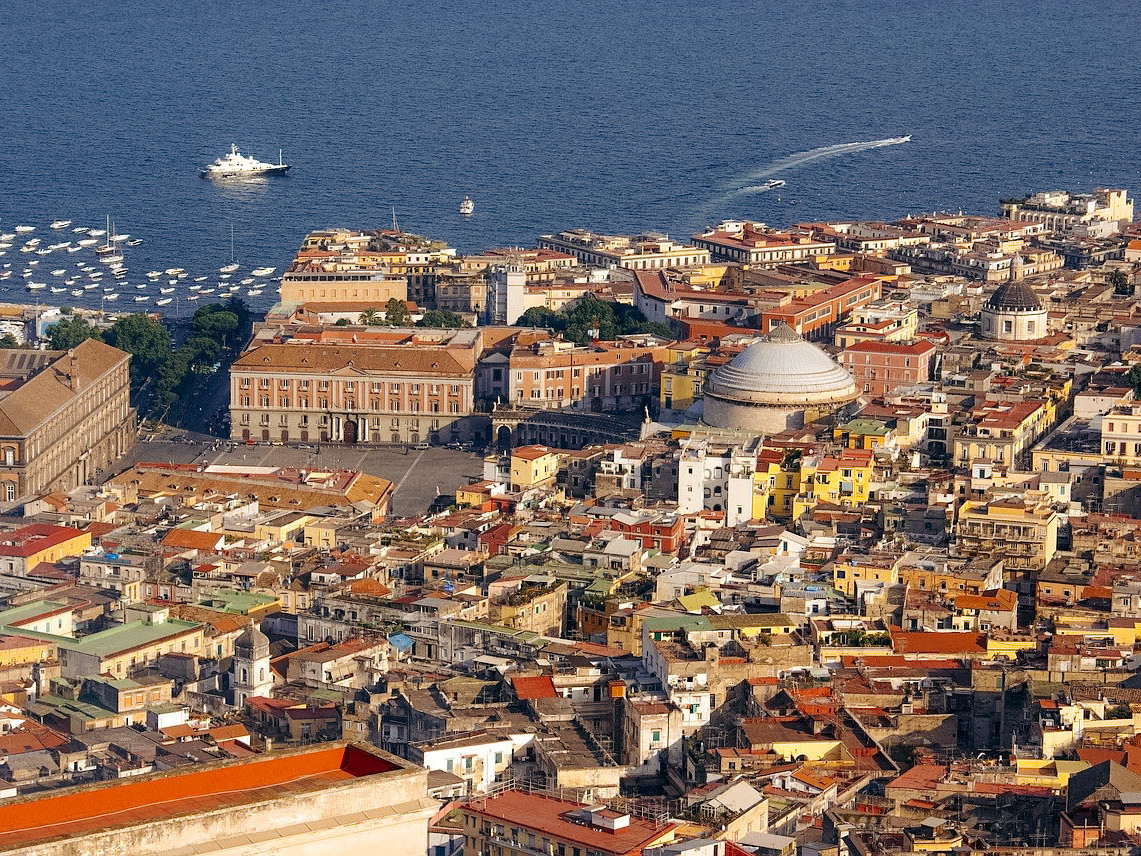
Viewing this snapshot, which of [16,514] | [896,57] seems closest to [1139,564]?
[16,514]

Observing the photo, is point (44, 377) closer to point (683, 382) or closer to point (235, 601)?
point (683, 382)

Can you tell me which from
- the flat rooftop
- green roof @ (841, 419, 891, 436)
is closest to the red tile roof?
green roof @ (841, 419, 891, 436)

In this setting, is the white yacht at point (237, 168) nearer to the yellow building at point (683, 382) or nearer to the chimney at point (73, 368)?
the chimney at point (73, 368)

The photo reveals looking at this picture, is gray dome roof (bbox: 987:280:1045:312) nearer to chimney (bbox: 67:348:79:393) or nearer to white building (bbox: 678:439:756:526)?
white building (bbox: 678:439:756:526)

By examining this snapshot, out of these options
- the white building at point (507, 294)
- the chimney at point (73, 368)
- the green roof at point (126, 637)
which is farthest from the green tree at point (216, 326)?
the green roof at point (126, 637)

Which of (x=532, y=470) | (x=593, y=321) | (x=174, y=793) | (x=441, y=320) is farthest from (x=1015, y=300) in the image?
(x=174, y=793)

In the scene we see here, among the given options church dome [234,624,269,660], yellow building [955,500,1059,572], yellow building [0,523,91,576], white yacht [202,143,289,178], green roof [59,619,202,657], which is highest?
white yacht [202,143,289,178]
